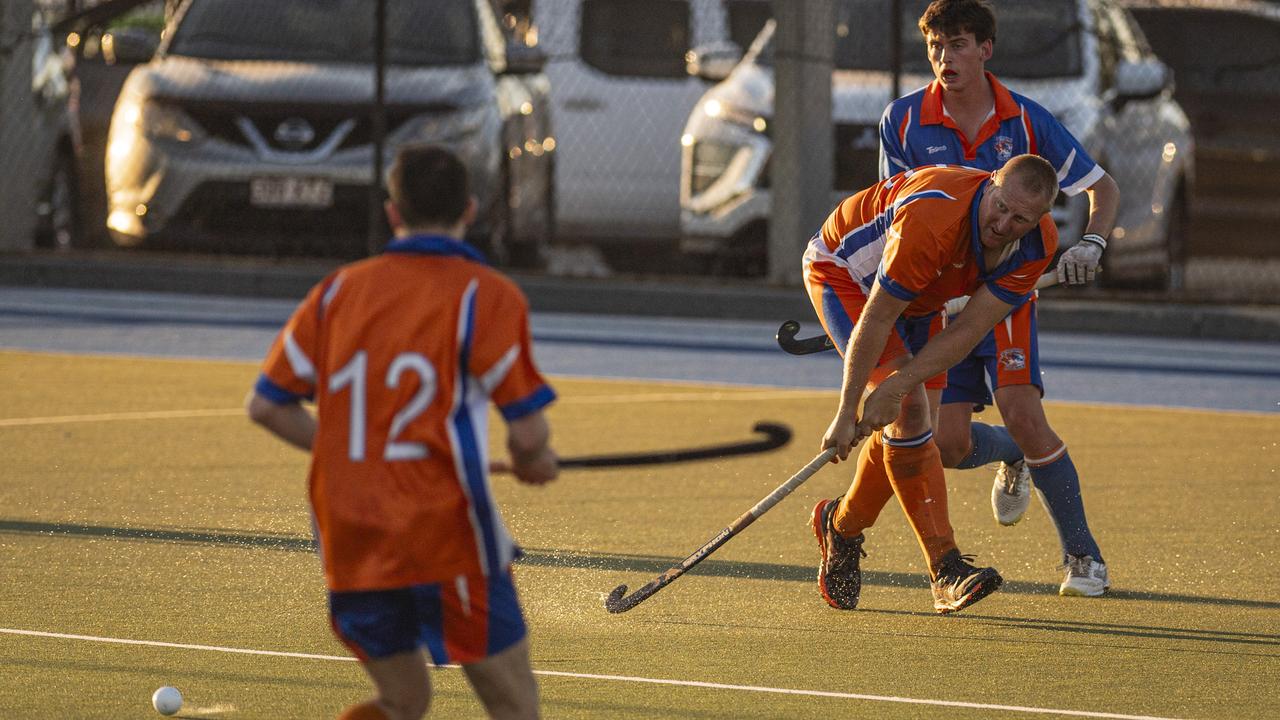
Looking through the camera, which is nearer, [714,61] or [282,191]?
[282,191]

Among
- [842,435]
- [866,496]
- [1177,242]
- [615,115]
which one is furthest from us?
[615,115]

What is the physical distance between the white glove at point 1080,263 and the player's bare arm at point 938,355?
0.53m

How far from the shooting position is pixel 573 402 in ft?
38.7

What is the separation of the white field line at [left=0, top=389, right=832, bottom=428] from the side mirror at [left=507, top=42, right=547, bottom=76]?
13.2 ft

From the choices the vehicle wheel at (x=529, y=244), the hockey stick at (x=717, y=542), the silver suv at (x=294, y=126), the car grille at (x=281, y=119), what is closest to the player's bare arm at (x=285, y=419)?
the hockey stick at (x=717, y=542)

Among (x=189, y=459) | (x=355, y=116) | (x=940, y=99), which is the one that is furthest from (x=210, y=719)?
(x=355, y=116)

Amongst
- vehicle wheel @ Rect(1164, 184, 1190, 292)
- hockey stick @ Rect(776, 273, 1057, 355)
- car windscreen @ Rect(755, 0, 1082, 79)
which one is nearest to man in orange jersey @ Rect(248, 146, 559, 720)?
hockey stick @ Rect(776, 273, 1057, 355)

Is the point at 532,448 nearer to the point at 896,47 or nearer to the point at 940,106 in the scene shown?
the point at 940,106

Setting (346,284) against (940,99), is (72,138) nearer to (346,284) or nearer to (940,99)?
(940,99)

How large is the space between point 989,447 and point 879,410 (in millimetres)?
1183

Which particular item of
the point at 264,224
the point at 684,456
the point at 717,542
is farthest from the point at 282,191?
the point at 684,456

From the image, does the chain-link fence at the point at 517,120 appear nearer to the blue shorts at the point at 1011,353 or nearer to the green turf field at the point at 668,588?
the green turf field at the point at 668,588

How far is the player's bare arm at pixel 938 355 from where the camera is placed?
6.45 metres

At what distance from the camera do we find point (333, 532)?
4.27 metres
